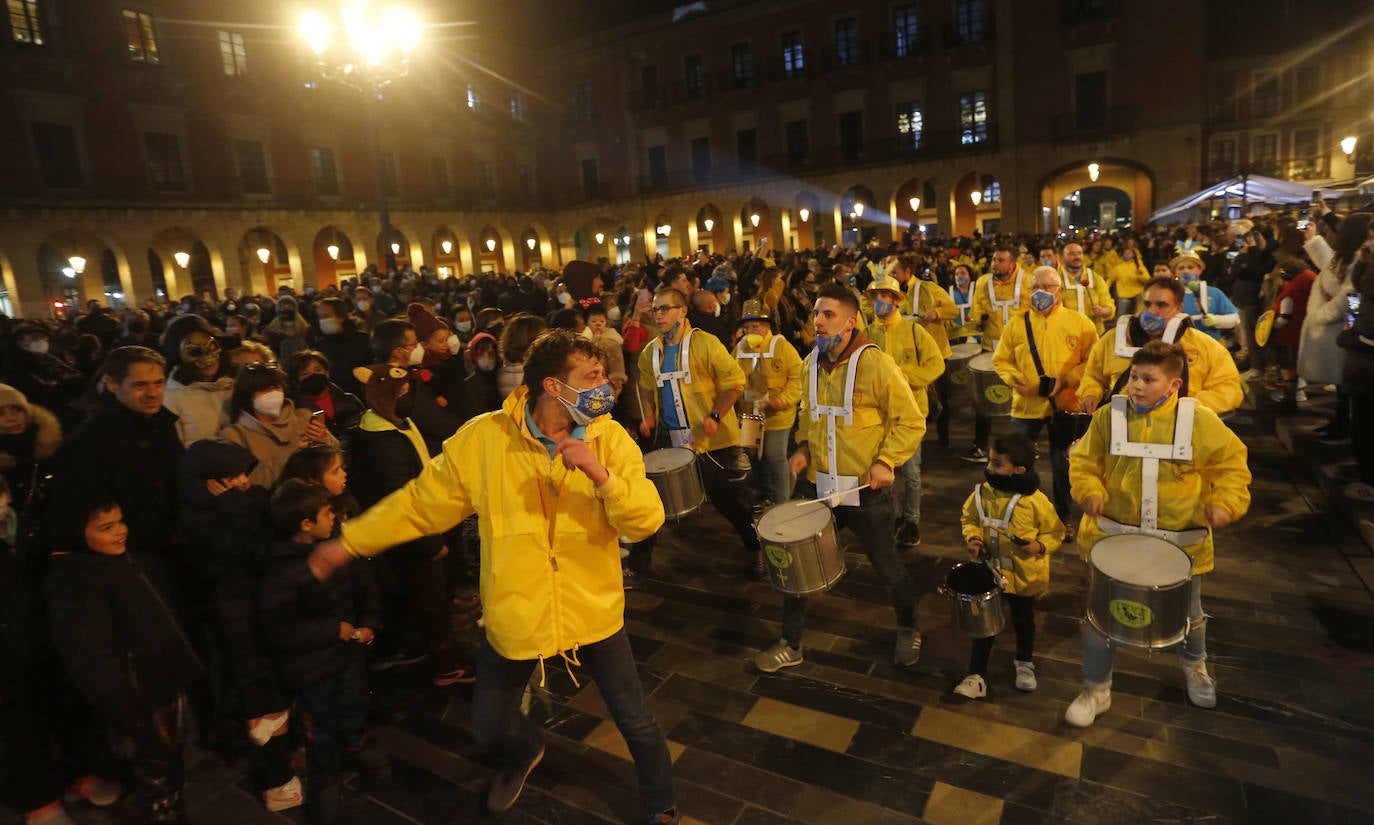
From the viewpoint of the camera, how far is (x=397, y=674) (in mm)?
4184

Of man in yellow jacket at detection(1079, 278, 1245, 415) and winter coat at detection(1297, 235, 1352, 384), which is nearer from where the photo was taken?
man in yellow jacket at detection(1079, 278, 1245, 415)

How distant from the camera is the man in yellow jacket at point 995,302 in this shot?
6695mm

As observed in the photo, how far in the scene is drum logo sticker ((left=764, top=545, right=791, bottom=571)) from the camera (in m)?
3.32

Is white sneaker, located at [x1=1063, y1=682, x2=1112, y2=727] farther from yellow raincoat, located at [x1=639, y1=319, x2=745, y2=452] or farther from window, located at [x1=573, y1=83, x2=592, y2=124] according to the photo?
window, located at [x1=573, y1=83, x2=592, y2=124]

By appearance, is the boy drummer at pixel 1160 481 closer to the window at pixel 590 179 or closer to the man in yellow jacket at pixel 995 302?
the man in yellow jacket at pixel 995 302

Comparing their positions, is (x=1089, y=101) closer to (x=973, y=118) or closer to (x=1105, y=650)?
(x=973, y=118)

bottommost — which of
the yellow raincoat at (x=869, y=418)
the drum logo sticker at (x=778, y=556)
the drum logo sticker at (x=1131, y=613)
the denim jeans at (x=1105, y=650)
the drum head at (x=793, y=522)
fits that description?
the denim jeans at (x=1105, y=650)

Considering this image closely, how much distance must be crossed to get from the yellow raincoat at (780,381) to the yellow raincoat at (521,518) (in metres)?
2.59

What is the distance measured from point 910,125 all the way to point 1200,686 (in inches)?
1238

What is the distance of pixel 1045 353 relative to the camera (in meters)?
4.98

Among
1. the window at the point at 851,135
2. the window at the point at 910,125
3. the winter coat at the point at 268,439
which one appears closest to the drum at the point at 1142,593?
the winter coat at the point at 268,439

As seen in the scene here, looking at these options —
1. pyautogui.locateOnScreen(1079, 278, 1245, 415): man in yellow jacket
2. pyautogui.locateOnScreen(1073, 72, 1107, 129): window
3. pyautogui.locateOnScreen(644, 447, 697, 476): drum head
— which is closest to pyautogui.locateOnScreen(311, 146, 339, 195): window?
pyautogui.locateOnScreen(1073, 72, 1107, 129): window

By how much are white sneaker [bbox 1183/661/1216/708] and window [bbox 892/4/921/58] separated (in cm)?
3181

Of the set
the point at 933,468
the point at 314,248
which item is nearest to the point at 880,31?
the point at 314,248
